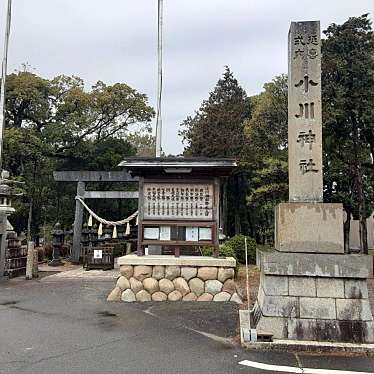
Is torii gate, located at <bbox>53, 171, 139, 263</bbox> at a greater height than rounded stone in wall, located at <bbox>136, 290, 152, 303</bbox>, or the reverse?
torii gate, located at <bbox>53, 171, 139, 263</bbox>

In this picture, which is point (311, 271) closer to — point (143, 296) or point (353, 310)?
point (353, 310)

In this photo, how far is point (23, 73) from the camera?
1093 inches

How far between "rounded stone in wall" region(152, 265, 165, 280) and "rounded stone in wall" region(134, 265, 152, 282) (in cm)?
10

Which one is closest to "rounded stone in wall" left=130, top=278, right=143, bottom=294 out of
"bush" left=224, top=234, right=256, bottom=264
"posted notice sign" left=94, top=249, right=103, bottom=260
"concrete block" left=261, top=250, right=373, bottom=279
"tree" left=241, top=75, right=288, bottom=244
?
"concrete block" left=261, top=250, right=373, bottom=279

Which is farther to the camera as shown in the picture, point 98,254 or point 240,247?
point 98,254

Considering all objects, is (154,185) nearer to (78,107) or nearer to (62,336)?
(62,336)

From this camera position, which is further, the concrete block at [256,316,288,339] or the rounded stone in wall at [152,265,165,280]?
the rounded stone in wall at [152,265,165,280]

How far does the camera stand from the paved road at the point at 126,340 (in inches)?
195

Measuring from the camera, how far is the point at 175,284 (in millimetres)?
9945

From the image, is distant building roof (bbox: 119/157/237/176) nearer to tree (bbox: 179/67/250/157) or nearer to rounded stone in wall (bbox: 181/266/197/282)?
rounded stone in wall (bbox: 181/266/197/282)

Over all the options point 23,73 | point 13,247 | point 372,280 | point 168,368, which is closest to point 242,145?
point 372,280

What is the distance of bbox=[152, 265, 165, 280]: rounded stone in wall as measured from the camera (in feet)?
32.8

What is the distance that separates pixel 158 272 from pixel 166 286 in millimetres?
406

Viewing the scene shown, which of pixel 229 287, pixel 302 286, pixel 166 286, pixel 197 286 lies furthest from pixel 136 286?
pixel 302 286
